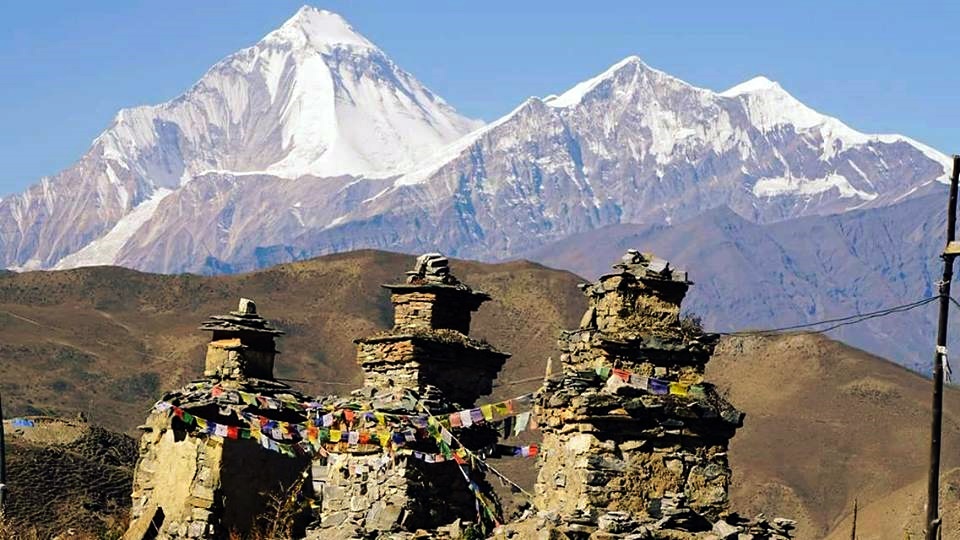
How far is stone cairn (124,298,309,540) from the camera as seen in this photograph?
2350 cm

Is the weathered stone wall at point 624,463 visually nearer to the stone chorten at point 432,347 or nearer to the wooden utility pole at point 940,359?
the wooden utility pole at point 940,359

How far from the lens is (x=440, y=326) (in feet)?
81.1

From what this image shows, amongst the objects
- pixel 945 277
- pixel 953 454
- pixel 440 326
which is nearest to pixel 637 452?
pixel 945 277

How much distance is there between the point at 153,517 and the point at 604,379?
8188 mm

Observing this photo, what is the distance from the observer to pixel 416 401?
73.5 ft

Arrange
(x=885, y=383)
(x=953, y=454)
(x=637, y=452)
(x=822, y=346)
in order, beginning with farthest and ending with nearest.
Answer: (x=822, y=346)
(x=885, y=383)
(x=953, y=454)
(x=637, y=452)

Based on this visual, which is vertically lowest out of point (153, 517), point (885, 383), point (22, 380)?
point (153, 517)

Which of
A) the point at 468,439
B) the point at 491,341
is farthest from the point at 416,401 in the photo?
the point at 491,341

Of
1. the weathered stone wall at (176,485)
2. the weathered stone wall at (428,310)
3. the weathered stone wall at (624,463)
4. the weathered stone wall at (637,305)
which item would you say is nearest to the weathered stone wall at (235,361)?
the weathered stone wall at (176,485)

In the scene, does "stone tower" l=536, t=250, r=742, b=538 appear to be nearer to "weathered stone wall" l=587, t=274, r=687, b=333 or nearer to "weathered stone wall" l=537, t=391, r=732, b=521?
"weathered stone wall" l=537, t=391, r=732, b=521

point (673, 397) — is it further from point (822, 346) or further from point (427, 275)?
point (822, 346)

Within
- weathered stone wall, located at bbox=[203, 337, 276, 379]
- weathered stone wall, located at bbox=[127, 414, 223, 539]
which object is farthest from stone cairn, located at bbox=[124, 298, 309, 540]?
weathered stone wall, located at bbox=[203, 337, 276, 379]

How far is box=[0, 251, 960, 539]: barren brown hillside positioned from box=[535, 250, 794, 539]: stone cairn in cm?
5353

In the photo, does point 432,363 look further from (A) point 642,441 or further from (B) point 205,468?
(A) point 642,441
